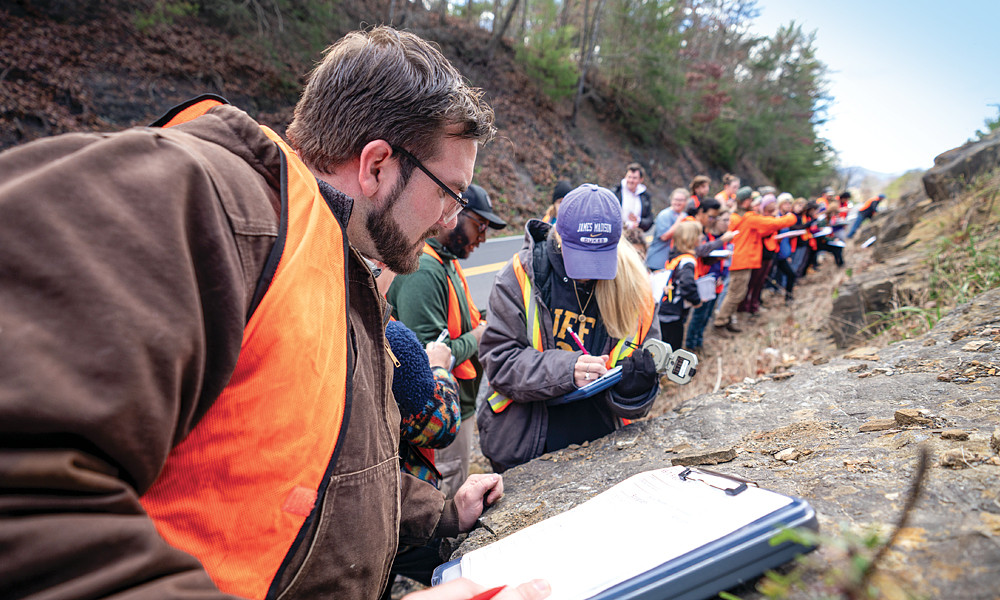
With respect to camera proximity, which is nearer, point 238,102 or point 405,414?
point 405,414

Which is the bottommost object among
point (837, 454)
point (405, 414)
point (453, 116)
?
point (405, 414)

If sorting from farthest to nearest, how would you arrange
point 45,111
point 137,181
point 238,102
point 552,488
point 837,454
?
point 238,102
point 45,111
point 552,488
point 837,454
point 137,181

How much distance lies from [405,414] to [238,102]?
13.3 metres

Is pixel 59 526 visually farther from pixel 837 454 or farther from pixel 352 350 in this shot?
pixel 837 454

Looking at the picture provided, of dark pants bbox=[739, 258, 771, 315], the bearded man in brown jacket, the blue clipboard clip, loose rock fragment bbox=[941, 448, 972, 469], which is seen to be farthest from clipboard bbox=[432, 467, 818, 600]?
dark pants bbox=[739, 258, 771, 315]

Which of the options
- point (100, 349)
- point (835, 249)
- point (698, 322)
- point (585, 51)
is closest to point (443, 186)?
point (100, 349)

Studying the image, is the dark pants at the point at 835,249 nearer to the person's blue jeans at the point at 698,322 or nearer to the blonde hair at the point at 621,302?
the person's blue jeans at the point at 698,322

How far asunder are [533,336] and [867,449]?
141 centimetres

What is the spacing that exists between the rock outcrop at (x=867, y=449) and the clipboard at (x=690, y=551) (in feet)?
0.28

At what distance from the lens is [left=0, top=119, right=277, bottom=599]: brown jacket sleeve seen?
60cm

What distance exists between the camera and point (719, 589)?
888 mm

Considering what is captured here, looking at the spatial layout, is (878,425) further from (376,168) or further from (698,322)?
(698,322)

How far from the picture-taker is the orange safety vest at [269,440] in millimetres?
848

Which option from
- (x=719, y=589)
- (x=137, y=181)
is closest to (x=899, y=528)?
(x=719, y=589)
